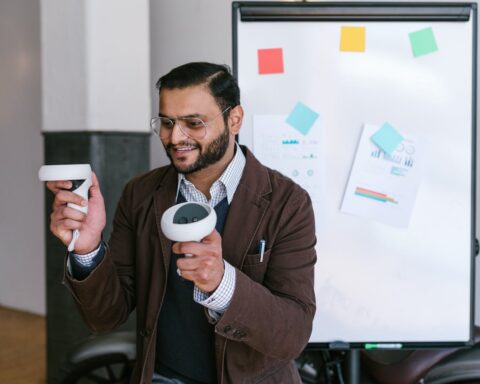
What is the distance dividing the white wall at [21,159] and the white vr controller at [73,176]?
329cm

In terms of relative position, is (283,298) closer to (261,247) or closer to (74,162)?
(261,247)

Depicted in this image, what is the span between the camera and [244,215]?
135 cm

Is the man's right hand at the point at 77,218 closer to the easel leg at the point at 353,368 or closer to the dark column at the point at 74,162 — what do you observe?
the easel leg at the point at 353,368

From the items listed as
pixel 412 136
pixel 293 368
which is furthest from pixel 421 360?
pixel 412 136

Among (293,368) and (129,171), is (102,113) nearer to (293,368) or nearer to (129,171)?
(129,171)

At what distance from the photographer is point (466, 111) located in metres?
1.71

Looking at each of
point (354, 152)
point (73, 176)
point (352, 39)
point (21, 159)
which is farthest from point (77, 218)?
point (21, 159)

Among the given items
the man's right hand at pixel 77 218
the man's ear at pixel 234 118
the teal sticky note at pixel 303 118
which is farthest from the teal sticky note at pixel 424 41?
the man's right hand at pixel 77 218

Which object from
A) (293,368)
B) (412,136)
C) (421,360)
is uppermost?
(412,136)

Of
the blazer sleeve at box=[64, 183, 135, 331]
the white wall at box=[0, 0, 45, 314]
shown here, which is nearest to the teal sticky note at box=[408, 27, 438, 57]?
the blazer sleeve at box=[64, 183, 135, 331]

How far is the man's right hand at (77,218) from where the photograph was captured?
114cm

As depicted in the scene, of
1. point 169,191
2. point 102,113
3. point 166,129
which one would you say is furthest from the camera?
point 102,113

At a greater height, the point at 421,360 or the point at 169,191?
the point at 169,191

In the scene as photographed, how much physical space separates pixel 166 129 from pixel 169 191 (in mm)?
188
